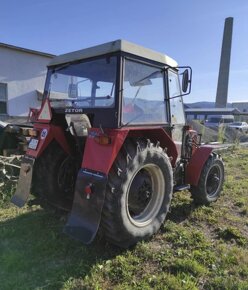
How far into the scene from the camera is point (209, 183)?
510cm

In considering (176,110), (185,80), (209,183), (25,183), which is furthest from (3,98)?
(185,80)

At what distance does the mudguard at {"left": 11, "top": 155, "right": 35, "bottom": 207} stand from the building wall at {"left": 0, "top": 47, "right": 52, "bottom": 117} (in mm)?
8099

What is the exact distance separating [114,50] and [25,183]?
6.22 ft

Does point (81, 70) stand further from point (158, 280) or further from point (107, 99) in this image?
point (158, 280)

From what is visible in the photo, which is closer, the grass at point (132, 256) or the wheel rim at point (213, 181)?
the grass at point (132, 256)

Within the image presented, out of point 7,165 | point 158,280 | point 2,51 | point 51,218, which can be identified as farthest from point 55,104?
point 2,51

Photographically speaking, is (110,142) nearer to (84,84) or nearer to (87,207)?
(87,207)

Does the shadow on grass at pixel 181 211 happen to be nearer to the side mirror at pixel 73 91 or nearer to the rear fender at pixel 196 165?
the rear fender at pixel 196 165

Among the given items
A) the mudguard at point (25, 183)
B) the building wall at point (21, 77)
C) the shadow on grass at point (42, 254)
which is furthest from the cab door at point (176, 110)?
the building wall at point (21, 77)

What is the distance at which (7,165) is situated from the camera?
5.35 m

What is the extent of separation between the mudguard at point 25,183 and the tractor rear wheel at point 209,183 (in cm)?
248

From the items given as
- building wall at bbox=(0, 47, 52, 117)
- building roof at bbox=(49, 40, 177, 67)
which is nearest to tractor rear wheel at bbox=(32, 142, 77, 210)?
building roof at bbox=(49, 40, 177, 67)

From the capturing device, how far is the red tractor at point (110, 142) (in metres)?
3.08

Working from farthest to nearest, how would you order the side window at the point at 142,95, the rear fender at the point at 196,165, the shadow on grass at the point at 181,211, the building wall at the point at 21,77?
the building wall at the point at 21,77 → the rear fender at the point at 196,165 → the shadow on grass at the point at 181,211 → the side window at the point at 142,95
